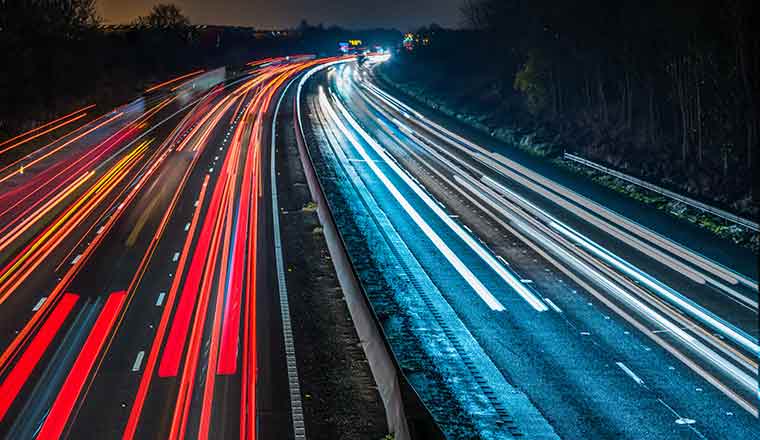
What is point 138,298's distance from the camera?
56.2 feet

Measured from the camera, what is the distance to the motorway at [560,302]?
12383mm

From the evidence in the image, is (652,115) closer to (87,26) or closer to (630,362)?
(630,362)

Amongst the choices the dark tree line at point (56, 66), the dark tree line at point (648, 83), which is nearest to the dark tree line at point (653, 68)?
the dark tree line at point (648, 83)

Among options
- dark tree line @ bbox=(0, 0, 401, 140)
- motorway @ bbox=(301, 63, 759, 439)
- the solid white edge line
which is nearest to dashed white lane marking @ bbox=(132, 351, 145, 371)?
motorway @ bbox=(301, 63, 759, 439)

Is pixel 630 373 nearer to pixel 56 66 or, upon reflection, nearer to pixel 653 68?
pixel 653 68

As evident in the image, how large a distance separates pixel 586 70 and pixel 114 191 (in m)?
31.7

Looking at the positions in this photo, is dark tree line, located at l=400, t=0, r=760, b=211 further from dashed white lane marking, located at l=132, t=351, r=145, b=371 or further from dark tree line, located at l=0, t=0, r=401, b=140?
dark tree line, located at l=0, t=0, r=401, b=140

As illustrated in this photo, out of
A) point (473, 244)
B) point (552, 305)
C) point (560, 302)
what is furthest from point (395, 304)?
point (473, 244)

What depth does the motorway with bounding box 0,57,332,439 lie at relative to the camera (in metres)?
11.7

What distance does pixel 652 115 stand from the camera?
3841 centimetres

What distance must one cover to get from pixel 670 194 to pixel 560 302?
1150 cm

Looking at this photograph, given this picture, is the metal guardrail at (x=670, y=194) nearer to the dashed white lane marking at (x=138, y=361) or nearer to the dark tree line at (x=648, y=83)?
the dark tree line at (x=648, y=83)

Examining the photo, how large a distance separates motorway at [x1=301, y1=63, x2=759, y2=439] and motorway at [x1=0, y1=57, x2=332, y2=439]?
126 inches

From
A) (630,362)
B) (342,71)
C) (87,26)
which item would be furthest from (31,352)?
(342,71)
